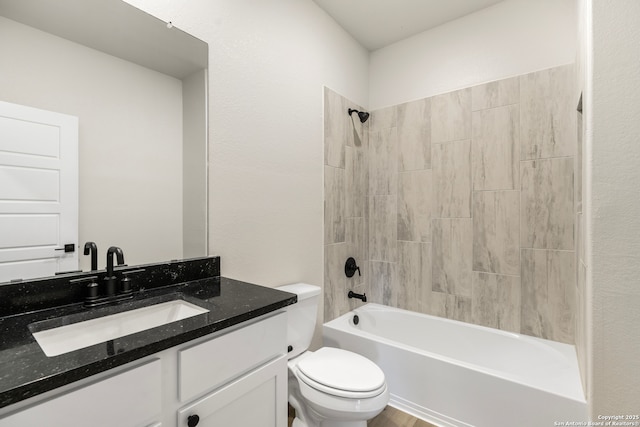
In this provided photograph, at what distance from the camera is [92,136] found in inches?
42.3

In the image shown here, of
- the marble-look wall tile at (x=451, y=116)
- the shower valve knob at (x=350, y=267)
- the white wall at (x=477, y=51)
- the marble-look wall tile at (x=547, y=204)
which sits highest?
the white wall at (x=477, y=51)

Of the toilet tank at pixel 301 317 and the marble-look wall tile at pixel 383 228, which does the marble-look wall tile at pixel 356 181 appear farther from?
the toilet tank at pixel 301 317

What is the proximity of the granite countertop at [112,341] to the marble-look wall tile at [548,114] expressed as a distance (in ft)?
6.27

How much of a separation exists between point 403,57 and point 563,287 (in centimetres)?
209

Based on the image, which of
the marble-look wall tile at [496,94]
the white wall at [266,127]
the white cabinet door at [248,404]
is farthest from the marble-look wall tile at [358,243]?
the white cabinet door at [248,404]

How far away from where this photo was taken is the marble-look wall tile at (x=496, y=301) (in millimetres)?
2012

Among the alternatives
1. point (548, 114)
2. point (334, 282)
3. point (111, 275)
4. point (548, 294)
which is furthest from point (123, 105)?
point (548, 294)

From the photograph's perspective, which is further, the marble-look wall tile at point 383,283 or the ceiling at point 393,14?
the marble-look wall tile at point 383,283

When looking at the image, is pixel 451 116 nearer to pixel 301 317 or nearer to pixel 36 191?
pixel 301 317

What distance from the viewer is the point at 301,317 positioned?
169cm

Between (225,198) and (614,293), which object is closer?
(614,293)

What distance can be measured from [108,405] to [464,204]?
225cm

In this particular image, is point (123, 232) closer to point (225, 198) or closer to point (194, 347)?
point (225, 198)

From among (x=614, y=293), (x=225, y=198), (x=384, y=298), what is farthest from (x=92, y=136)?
(x=384, y=298)
